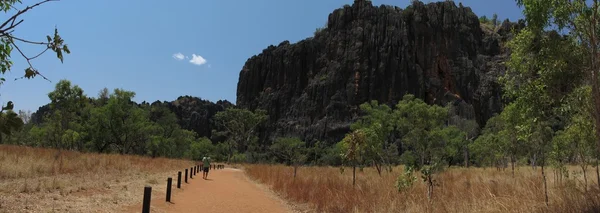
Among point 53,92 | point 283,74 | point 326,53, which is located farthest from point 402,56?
point 53,92

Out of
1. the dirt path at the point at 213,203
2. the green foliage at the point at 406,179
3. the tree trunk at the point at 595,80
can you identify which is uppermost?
the tree trunk at the point at 595,80

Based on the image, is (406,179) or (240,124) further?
(240,124)

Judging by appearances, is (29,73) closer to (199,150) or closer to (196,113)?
(199,150)

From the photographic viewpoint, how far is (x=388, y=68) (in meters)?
113

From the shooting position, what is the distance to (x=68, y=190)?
36.8ft

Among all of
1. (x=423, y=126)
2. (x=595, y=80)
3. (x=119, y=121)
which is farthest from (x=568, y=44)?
(x=119, y=121)

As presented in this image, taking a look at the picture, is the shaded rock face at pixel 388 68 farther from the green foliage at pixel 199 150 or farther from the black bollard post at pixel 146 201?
the black bollard post at pixel 146 201

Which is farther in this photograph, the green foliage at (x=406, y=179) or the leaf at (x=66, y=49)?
the green foliage at (x=406, y=179)

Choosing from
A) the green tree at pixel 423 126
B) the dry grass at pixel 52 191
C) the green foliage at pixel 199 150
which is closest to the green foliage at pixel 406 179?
the dry grass at pixel 52 191

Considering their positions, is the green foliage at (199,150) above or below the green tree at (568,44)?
below

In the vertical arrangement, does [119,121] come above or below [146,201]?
above

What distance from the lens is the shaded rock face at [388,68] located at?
353ft

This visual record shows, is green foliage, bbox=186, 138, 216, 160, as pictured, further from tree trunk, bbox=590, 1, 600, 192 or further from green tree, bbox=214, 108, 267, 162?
tree trunk, bbox=590, 1, 600, 192

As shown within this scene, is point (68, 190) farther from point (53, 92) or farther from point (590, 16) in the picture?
point (53, 92)
